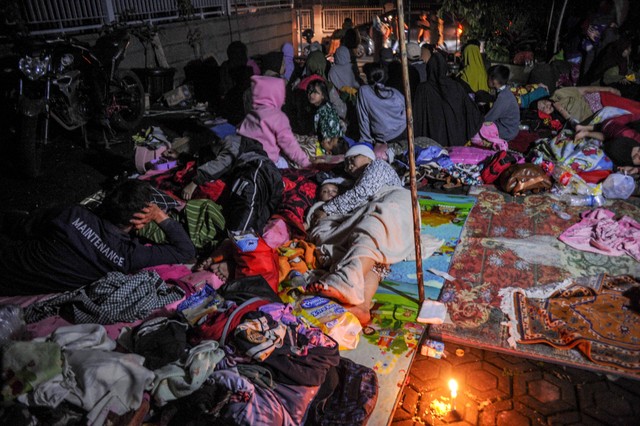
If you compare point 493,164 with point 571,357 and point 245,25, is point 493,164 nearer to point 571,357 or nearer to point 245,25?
point 571,357

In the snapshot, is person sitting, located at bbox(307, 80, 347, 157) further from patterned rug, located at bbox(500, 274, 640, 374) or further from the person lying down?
patterned rug, located at bbox(500, 274, 640, 374)

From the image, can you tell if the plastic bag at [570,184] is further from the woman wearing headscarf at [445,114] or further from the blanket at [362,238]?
the blanket at [362,238]

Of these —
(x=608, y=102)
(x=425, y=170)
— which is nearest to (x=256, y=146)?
(x=425, y=170)

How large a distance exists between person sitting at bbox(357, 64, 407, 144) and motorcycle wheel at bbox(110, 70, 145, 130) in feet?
12.0

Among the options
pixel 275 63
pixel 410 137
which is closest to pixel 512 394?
pixel 410 137

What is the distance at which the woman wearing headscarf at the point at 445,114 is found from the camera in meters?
6.51

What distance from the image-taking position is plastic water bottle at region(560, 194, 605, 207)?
15.9 ft

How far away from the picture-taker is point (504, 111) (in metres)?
6.65

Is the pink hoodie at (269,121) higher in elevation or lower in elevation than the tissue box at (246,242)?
higher

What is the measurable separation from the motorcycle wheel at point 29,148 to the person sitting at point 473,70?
22.7ft

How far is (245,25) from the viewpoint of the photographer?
11.7 metres

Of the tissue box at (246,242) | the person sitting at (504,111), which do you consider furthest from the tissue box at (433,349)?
the person sitting at (504,111)

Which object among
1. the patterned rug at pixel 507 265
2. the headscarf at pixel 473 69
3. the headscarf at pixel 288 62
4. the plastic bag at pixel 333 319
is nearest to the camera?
the plastic bag at pixel 333 319

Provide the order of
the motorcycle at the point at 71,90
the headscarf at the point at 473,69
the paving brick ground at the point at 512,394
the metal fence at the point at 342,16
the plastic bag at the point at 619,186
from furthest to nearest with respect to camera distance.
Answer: the metal fence at the point at 342,16, the headscarf at the point at 473,69, the motorcycle at the point at 71,90, the plastic bag at the point at 619,186, the paving brick ground at the point at 512,394
